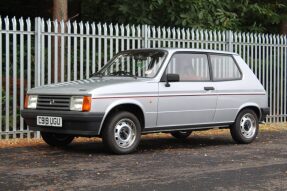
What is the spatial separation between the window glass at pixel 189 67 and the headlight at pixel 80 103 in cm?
175

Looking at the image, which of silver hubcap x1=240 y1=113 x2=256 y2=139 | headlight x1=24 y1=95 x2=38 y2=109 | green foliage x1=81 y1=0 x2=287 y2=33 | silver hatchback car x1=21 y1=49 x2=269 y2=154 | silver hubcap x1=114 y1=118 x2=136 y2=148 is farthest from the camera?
green foliage x1=81 y1=0 x2=287 y2=33

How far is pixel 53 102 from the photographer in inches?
353

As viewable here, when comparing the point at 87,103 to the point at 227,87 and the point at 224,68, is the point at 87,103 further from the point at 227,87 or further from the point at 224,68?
the point at 224,68

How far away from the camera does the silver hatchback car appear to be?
8.71 metres

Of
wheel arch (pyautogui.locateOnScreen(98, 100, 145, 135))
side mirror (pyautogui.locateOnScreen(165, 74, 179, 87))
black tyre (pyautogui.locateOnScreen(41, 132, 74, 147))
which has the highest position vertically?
side mirror (pyautogui.locateOnScreen(165, 74, 179, 87))

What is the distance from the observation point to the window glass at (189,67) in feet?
32.3

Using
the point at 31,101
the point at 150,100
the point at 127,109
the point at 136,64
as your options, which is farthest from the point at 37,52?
the point at 150,100

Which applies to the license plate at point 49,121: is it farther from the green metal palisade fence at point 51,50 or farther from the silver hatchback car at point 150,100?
the green metal palisade fence at point 51,50

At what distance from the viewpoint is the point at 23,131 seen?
11.2 m

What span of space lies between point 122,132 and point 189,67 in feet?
6.27

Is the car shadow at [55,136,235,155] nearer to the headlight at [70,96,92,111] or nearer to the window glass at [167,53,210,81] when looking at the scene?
the headlight at [70,96,92,111]

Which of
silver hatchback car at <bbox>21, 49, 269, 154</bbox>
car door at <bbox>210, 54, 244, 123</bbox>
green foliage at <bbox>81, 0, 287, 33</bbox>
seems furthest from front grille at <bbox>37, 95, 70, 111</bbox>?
green foliage at <bbox>81, 0, 287, 33</bbox>

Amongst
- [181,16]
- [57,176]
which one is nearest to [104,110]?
[57,176]

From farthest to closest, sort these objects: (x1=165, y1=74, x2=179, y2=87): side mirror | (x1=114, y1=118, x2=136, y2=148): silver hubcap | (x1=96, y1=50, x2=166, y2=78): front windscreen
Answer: (x1=96, y1=50, x2=166, y2=78): front windscreen
(x1=165, y1=74, x2=179, y2=87): side mirror
(x1=114, y1=118, x2=136, y2=148): silver hubcap
